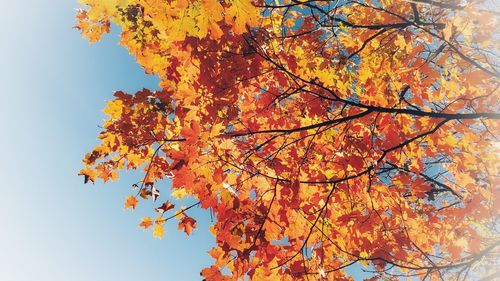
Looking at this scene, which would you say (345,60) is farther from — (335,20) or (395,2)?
(395,2)

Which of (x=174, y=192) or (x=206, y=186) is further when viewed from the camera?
(x=174, y=192)

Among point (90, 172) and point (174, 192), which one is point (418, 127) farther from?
point (90, 172)

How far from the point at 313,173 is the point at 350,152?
643 millimetres

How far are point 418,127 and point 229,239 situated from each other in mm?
3501

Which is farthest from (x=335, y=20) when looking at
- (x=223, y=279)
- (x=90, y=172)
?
(x=90, y=172)

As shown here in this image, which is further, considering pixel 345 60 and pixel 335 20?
pixel 345 60

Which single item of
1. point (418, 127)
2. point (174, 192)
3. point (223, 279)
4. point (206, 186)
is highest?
point (418, 127)

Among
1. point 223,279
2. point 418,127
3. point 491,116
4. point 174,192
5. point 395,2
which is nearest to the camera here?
point 491,116

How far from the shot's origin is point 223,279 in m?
3.96

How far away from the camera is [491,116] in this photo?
354 cm

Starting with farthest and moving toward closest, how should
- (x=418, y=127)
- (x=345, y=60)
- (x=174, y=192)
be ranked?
(x=345, y=60) → (x=418, y=127) → (x=174, y=192)

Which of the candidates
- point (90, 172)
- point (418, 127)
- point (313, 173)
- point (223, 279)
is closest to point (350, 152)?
point (313, 173)

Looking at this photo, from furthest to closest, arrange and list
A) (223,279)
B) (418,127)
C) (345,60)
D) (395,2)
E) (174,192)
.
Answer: (395,2) → (345,60) → (418,127) → (174,192) → (223,279)

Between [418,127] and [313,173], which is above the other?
[418,127]
